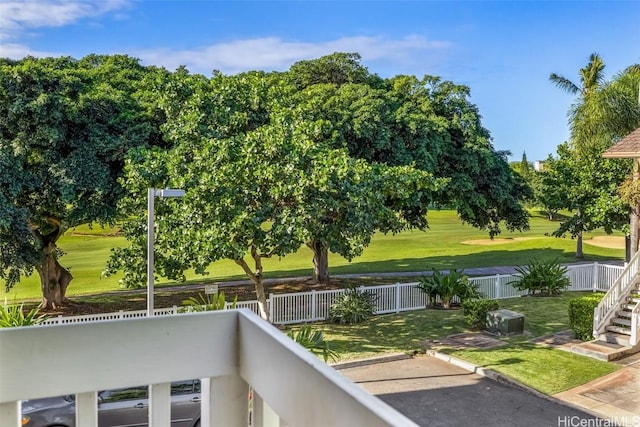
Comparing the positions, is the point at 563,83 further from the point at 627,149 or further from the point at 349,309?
the point at 349,309

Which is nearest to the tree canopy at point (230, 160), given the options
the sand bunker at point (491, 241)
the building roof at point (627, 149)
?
the building roof at point (627, 149)

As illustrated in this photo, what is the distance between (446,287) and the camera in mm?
14438

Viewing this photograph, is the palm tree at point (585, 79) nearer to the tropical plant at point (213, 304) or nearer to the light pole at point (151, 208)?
the tropical plant at point (213, 304)

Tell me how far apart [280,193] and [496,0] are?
27.4 feet

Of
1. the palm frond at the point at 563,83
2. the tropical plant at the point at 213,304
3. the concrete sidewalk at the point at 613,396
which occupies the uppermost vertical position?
the palm frond at the point at 563,83

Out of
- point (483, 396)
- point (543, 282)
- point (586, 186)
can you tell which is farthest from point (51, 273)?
point (586, 186)

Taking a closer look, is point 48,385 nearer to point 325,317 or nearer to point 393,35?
point 325,317

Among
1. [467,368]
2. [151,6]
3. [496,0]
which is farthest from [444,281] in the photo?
[151,6]

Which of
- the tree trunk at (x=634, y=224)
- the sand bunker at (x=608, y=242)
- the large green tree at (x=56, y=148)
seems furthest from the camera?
the sand bunker at (x=608, y=242)

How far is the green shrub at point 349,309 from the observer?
42.7ft

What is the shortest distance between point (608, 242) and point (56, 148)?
29730 millimetres

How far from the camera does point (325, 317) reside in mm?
13367

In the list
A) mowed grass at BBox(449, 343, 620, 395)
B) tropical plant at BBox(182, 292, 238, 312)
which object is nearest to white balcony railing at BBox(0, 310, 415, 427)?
tropical plant at BBox(182, 292, 238, 312)

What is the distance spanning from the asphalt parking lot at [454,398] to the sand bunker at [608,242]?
23588mm
